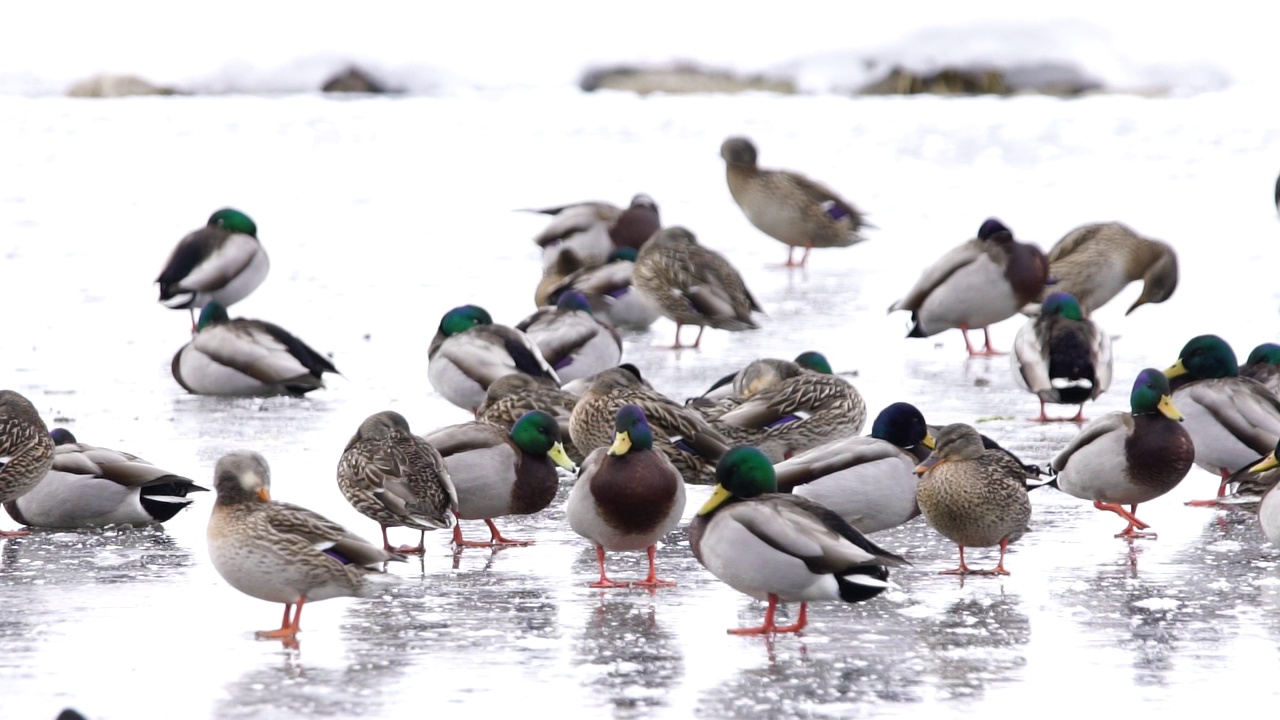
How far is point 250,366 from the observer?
27.6ft

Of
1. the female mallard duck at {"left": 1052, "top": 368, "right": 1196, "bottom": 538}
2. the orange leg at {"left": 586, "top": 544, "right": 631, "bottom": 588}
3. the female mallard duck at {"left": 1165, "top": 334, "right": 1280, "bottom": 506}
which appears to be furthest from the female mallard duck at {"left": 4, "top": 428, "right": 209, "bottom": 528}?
the female mallard duck at {"left": 1165, "top": 334, "right": 1280, "bottom": 506}

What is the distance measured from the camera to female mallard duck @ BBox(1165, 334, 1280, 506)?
6328 mm

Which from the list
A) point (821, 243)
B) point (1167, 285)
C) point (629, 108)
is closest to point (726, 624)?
point (1167, 285)

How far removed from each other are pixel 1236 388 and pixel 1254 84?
17.8 m

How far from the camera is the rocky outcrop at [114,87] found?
24.0 m

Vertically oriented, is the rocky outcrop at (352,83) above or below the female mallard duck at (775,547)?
above

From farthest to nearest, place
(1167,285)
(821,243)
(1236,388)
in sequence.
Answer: (821,243)
(1167,285)
(1236,388)

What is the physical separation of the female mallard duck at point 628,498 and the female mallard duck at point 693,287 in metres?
4.36


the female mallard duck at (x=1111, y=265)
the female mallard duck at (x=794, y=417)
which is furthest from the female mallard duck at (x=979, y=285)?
the female mallard duck at (x=794, y=417)

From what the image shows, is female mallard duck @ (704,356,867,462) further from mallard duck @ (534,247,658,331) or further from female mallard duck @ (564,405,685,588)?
mallard duck @ (534,247,658,331)

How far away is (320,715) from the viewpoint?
390cm

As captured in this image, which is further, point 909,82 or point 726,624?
point 909,82

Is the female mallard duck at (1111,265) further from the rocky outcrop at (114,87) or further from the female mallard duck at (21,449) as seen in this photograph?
the rocky outcrop at (114,87)

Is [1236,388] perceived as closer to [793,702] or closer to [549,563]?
[549,563]
